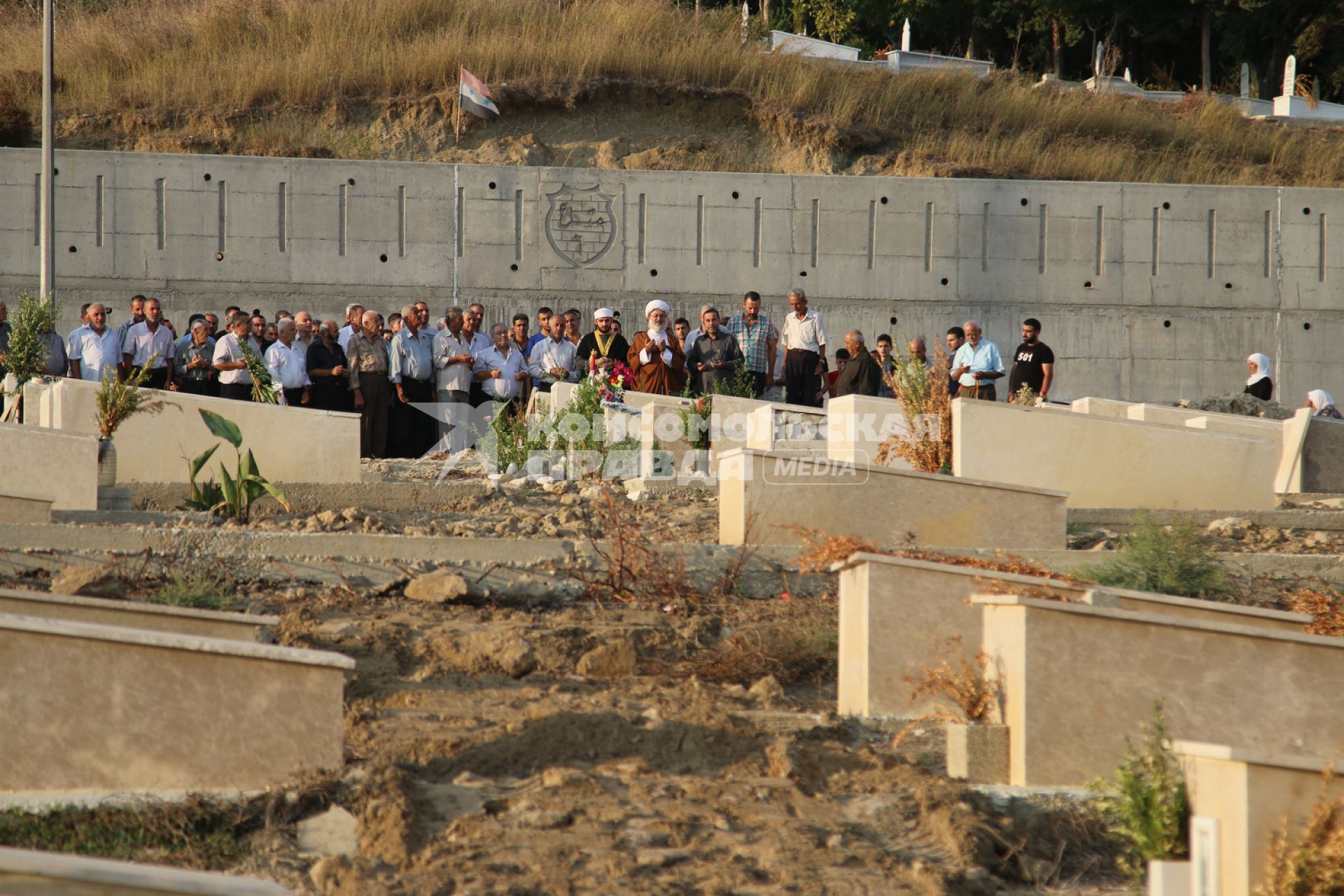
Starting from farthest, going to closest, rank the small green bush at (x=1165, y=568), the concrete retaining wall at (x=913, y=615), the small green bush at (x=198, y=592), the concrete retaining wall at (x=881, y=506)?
1. the concrete retaining wall at (x=881, y=506)
2. the small green bush at (x=1165, y=568)
3. the small green bush at (x=198, y=592)
4. the concrete retaining wall at (x=913, y=615)

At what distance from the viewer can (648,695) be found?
560 centimetres

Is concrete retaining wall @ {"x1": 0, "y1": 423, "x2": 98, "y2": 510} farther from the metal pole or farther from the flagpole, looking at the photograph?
the flagpole

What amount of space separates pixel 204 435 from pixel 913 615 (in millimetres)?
6475

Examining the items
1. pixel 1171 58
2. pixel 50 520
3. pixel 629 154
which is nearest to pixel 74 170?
pixel 629 154

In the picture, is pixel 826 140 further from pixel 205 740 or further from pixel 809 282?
pixel 205 740

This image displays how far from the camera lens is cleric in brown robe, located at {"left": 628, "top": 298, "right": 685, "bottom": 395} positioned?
12609 millimetres

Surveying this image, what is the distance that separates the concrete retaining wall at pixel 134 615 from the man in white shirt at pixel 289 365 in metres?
7.70

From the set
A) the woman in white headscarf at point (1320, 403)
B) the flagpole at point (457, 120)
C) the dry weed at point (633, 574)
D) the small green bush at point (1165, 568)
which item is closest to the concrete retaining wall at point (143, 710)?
the dry weed at point (633, 574)

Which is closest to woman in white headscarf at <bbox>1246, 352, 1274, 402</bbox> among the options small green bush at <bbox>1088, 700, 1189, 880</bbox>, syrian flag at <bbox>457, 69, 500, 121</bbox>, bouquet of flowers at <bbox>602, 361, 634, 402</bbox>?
bouquet of flowers at <bbox>602, 361, 634, 402</bbox>

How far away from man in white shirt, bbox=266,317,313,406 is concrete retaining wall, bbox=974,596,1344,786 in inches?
367

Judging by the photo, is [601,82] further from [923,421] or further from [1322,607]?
[1322,607]

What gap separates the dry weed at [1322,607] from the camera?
6.08 m

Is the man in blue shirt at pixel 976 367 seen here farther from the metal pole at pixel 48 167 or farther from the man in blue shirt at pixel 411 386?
the metal pole at pixel 48 167

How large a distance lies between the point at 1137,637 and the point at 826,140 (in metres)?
18.7
